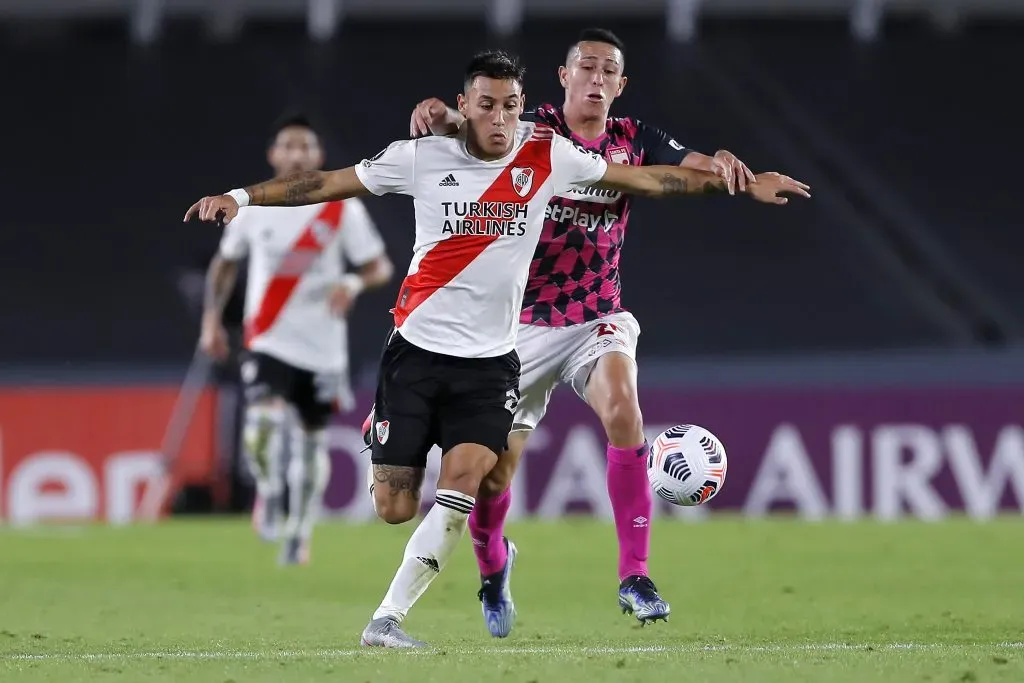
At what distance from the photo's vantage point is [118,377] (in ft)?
48.6

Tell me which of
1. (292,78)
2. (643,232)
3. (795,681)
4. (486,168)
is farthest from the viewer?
(292,78)

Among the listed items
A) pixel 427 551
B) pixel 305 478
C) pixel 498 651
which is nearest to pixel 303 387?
pixel 305 478

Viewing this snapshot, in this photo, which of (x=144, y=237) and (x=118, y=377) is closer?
(x=118, y=377)

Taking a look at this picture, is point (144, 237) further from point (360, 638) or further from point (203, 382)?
point (360, 638)

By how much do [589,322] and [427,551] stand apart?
1.50 meters

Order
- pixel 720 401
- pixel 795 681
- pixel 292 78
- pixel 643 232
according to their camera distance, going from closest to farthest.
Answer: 1. pixel 795 681
2. pixel 720 401
3. pixel 643 232
4. pixel 292 78

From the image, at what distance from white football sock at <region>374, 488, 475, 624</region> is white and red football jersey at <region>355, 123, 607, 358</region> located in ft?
1.76

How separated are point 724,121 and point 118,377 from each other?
9.34 metres

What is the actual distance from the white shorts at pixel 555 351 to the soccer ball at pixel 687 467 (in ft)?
1.31

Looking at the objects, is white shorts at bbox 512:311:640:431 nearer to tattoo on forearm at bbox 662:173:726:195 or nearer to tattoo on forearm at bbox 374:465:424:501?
tattoo on forearm at bbox 662:173:726:195

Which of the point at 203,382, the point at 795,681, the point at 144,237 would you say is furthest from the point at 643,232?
the point at 795,681

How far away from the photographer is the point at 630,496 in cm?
667

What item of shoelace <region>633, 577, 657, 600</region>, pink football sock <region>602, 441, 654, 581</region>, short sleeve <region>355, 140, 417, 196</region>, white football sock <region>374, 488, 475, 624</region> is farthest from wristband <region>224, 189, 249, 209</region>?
shoelace <region>633, 577, 657, 600</region>

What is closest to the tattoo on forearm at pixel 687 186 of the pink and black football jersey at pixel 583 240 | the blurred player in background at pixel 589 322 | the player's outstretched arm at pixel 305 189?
the blurred player in background at pixel 589 322
